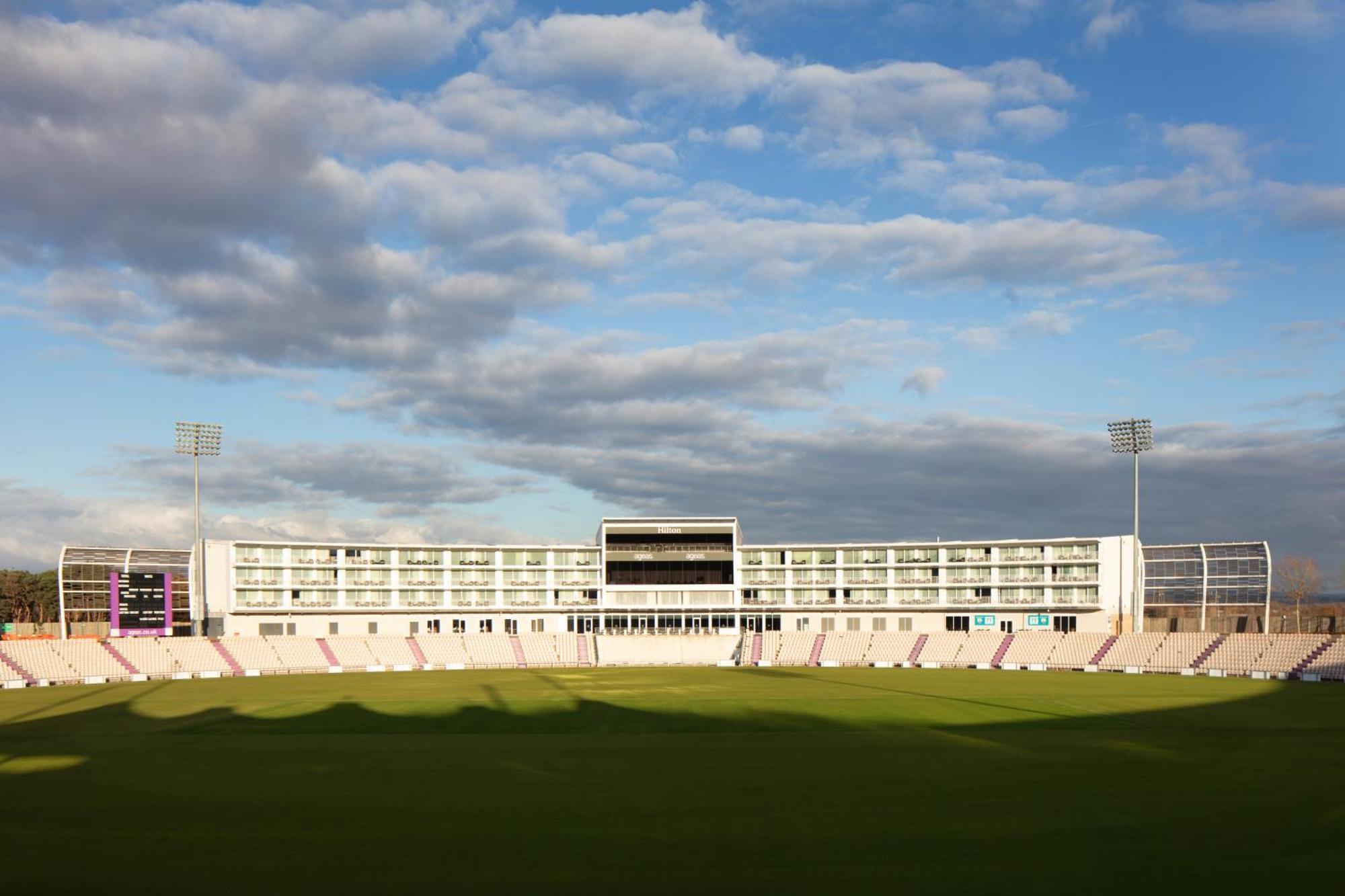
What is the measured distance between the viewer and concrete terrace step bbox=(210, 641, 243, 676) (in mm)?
73375

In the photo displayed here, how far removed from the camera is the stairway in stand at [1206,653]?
6994 cm

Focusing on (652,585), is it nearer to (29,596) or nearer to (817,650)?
(817,650)

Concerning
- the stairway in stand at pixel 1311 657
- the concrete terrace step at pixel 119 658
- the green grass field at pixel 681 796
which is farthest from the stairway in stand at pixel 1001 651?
the concrete terrace step at pixel 119 658

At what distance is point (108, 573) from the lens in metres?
84.1

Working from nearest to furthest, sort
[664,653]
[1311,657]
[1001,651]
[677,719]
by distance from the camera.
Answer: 1. [677,719]
2. [1311,657]
3. [1001,651]
4. [664,653]

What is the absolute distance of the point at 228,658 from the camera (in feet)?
248

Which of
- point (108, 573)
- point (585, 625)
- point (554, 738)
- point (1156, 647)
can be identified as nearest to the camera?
point (554, 738)

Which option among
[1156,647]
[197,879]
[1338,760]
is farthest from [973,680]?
[197,879]

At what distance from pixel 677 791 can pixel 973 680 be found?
138 ft

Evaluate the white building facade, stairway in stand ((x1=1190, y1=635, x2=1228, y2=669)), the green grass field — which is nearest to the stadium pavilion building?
the white building facade

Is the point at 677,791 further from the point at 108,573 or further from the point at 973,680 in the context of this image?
the point at 108,573

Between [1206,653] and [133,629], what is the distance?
252 feet

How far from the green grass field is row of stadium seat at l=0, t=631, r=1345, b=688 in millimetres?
19989

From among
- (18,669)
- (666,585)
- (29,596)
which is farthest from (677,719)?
(29,596)
